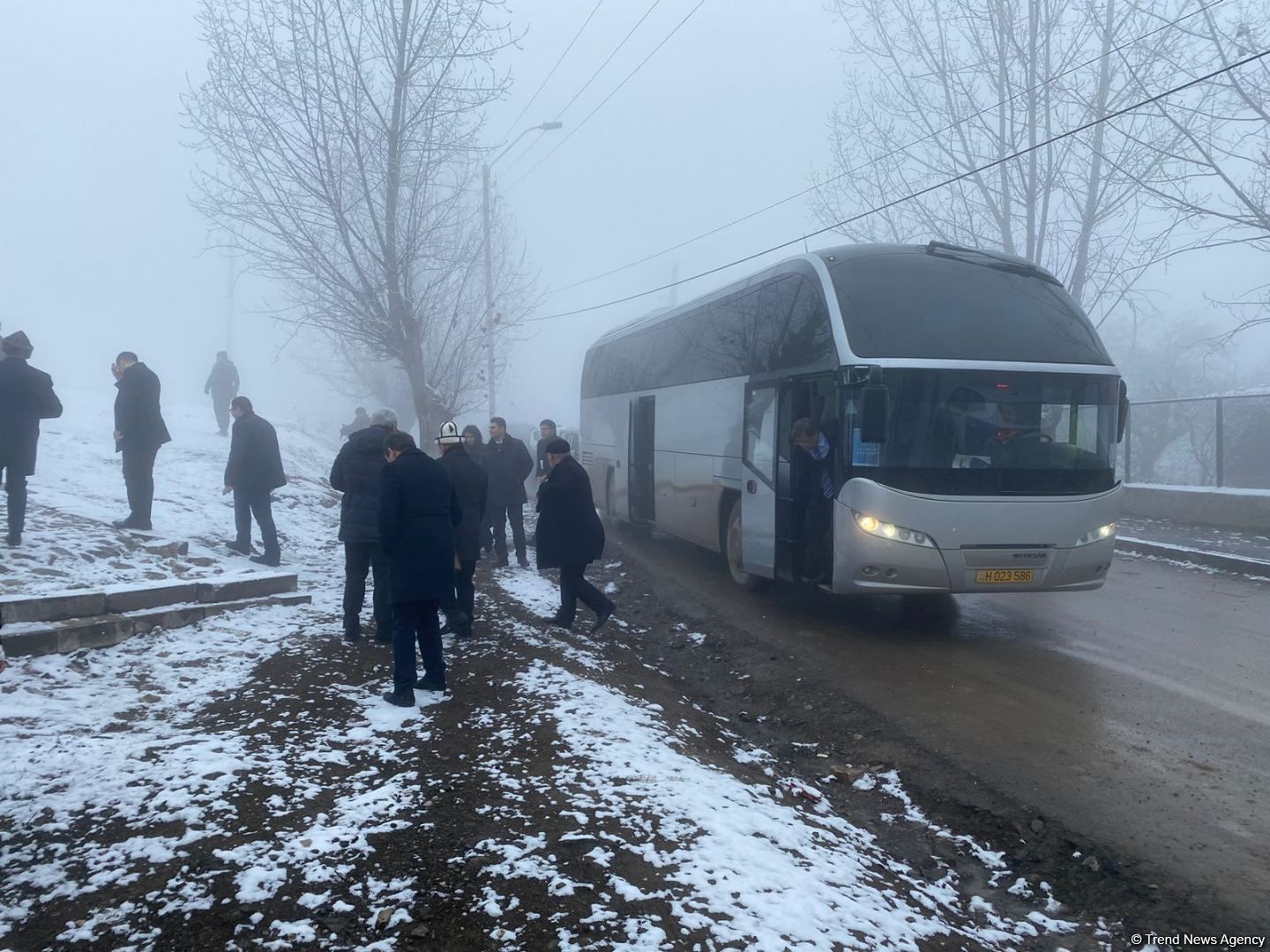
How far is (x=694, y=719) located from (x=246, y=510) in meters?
7.01

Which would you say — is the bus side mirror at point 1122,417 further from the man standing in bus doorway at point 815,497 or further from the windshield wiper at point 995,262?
the man standing in bus doorway at point 815,497

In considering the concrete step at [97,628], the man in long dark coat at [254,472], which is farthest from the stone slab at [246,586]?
the man in long dark coat at [254,472]

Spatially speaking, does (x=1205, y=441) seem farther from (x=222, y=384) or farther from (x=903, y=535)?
(x=222, y=384)

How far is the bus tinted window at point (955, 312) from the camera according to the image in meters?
8.62

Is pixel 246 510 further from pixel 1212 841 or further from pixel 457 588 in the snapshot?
pixel 1212 841

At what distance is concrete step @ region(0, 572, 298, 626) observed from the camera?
22.4 ft

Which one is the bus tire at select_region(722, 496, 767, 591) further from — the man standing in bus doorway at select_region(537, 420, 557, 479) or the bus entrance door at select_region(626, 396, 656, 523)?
the bus entrance door at select_region(626, 396, 656, 523)

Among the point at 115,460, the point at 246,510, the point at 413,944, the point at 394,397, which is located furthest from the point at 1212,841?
the point at 394,397

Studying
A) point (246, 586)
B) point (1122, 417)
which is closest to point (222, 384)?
point (246, 586)

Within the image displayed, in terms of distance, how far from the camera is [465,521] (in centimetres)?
935

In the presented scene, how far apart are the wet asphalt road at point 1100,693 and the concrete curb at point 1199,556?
0.32 metres

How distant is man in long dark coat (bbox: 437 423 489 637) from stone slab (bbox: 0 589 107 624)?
2.58 m

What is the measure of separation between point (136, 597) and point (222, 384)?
52.4 feet

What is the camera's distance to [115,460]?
15930 millimetres
